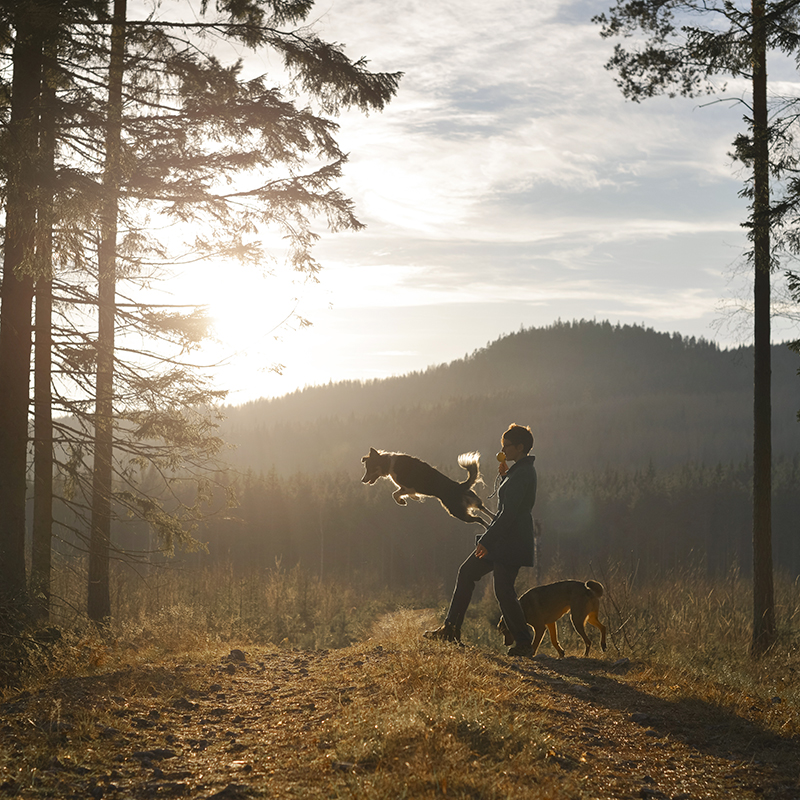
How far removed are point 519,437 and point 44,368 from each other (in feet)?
20.9

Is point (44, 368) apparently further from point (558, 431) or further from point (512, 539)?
point (558, 431)

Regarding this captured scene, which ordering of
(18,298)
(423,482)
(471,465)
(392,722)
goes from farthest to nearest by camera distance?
(18,298) < (423,482) < (471,465) < (392,722)

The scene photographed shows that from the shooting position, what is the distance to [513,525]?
7.06 metres

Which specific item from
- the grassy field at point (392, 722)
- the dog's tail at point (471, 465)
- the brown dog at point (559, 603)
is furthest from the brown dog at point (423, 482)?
the grassy field at point (392, 722)

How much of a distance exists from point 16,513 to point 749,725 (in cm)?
780

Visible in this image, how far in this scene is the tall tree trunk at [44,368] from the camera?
7.57 metres

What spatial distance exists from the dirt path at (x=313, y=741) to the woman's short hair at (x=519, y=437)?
7.34ft

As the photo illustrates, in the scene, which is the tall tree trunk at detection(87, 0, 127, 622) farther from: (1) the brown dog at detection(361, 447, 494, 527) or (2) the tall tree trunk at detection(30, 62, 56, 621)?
(1) the brown dog at detection(361, 447, 494, 527)

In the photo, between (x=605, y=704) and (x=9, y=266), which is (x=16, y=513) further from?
(x=605, y=704)

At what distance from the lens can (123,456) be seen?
35.1ft

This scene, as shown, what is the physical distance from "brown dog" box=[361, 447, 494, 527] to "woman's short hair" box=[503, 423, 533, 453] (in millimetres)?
446

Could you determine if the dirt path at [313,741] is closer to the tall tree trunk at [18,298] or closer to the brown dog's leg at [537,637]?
the brown dog's leg at [537,637]

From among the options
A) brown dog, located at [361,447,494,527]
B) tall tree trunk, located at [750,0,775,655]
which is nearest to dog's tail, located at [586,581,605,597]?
brown dog, located at [361,447,494,527]

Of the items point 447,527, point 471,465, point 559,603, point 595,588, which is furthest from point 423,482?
point 447,527
